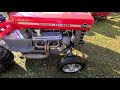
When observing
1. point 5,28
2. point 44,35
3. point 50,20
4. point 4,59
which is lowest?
point 4,59

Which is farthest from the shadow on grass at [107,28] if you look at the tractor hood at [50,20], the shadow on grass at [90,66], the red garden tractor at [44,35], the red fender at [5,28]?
the red fender at [5,28]

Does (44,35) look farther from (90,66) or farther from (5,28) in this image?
(90,66)

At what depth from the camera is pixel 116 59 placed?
482cm

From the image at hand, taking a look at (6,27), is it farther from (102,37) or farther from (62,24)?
(102,37)

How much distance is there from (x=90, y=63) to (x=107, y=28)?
6.88 ft

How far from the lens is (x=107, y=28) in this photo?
6.39m

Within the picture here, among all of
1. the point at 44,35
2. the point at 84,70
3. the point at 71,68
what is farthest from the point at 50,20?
the point at 84,70

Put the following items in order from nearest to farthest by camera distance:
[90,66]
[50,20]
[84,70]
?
[50,20] → [84,70] → [90,66]

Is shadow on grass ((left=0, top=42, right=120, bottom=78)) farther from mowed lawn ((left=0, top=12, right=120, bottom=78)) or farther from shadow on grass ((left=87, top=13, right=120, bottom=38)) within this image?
shadow on grass ((left=87, top=13, right=120, bottom=38))

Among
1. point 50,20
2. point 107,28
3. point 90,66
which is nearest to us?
point 50,20
